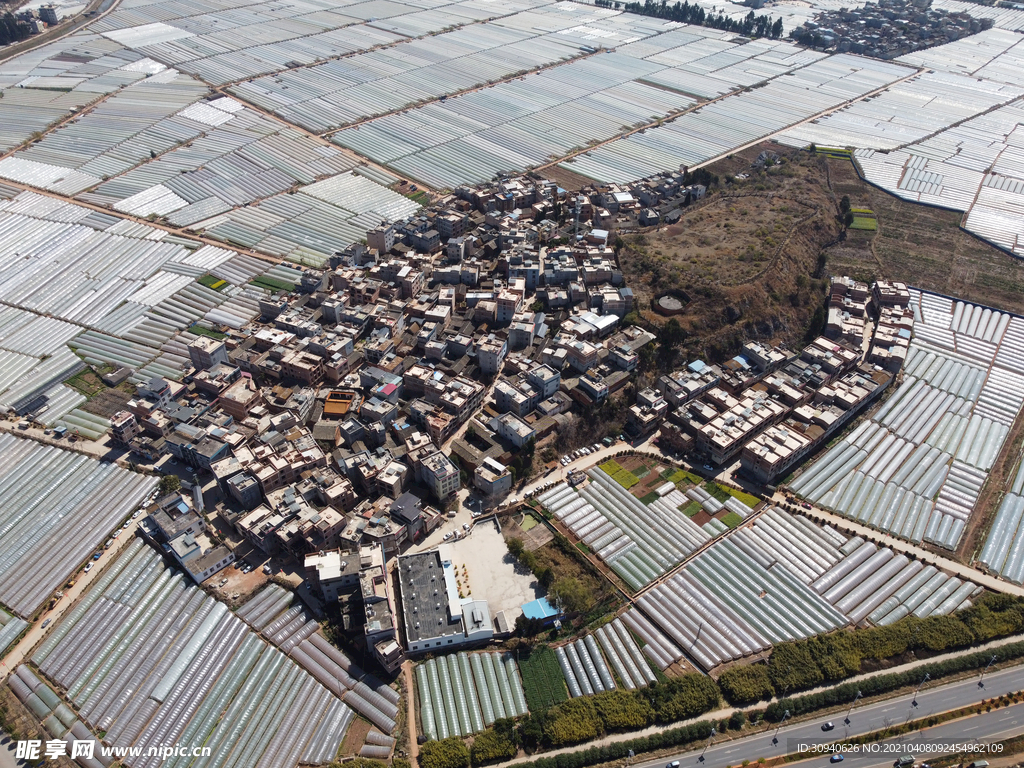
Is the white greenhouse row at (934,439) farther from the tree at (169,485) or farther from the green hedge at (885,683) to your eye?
the tree at (169,485)

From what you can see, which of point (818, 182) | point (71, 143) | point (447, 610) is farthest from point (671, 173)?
point (71, 143)

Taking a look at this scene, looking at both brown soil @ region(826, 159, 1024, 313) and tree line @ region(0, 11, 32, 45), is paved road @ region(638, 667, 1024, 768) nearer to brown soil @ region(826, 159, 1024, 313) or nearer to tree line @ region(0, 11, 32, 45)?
brown soil @ region(826, 159, 1024, 313)

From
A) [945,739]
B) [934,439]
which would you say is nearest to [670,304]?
[934,439]

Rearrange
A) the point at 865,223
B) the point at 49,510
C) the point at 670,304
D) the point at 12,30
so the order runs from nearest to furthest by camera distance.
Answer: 1. the point at 49,510
2. the point at 670,304
3. the point at 865,223
4. the point at 12,30

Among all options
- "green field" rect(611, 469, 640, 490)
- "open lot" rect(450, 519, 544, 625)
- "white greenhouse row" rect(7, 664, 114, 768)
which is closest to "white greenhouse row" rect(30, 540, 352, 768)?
"white greenhouse row" rect(7, 664, 114, 768)

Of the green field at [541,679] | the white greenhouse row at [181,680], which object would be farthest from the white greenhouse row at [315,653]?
the green field at [541,679]

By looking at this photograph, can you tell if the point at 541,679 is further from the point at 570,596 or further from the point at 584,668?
the point at 570,596

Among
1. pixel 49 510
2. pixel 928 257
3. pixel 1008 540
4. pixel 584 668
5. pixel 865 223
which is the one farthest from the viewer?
pixel 865 223
